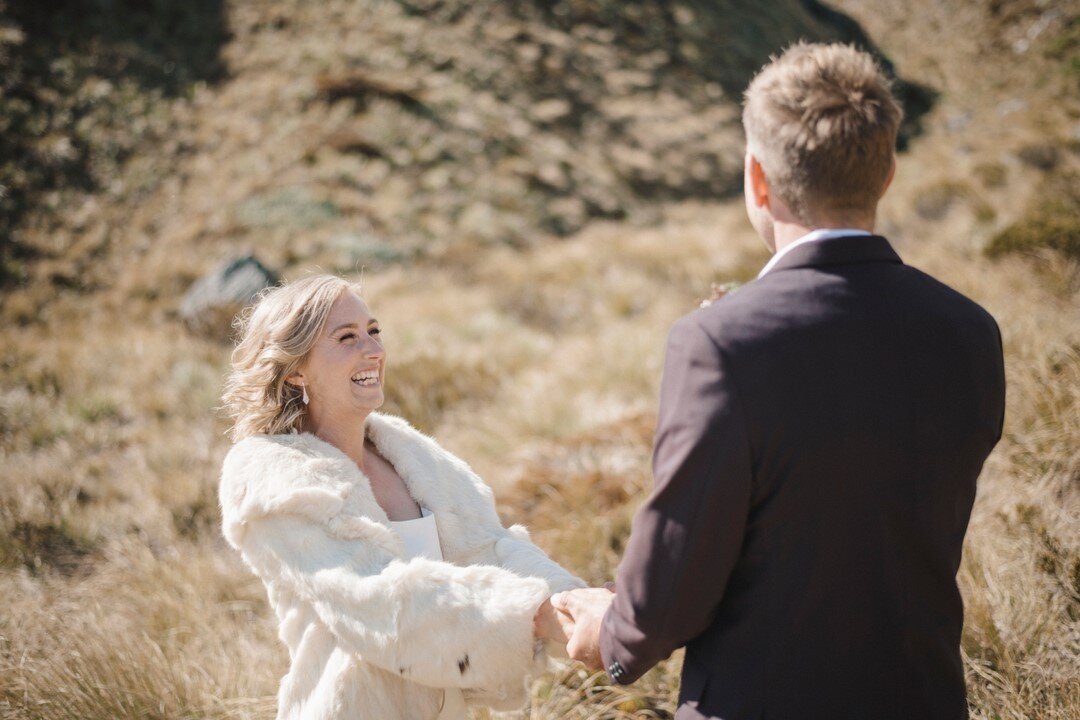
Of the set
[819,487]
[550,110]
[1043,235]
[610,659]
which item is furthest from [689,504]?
[550,110]

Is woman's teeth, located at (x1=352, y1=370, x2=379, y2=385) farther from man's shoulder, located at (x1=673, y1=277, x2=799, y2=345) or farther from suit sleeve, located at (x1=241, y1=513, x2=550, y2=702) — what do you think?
man's shoulder, located at (x1=673, y1=277, x2=799, y2=345)

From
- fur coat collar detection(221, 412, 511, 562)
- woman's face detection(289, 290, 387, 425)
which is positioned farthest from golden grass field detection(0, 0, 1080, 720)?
woman's face detection(289, 290, 387, 425)

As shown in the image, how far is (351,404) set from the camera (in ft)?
8.35

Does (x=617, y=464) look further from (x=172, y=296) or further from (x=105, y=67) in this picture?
(x=105, y=67)

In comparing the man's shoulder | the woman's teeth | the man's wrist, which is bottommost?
the man's wrist

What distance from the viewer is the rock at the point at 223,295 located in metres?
10.6

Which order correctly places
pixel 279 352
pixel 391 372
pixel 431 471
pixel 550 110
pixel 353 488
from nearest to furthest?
pixel 353 488, pixel 279 352, pixel 431 471, pixel 391 372, pixel 550 110

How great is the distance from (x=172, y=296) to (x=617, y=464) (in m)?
9.71

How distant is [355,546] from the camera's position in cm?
221

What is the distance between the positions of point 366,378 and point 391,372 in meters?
5.82

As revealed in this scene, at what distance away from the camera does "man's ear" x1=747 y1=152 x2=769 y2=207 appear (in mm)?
1602

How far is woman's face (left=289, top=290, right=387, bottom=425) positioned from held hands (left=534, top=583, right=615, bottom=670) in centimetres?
88

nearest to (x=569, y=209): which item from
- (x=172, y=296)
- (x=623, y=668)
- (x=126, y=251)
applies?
(x=172, y=296)

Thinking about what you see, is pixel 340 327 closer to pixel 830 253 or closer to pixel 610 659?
pixel 610 659
